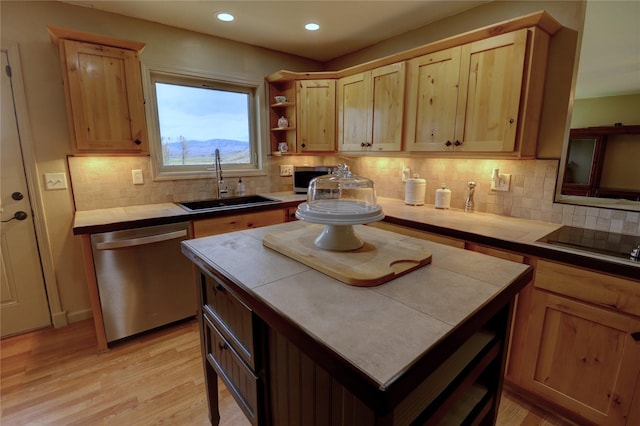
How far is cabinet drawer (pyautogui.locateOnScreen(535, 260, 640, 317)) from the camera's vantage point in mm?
1327

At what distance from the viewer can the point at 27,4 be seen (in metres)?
2.08

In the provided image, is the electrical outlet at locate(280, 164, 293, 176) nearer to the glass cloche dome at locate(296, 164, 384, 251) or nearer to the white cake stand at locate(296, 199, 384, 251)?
the glass cloche dome at locate(296, 164, 384, 251)

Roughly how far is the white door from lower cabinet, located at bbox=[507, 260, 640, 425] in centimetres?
333

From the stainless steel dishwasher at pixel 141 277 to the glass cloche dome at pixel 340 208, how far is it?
1.32 m

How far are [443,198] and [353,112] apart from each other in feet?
3.79

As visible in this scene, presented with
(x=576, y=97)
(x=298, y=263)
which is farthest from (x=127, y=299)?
(x=576, y=97)

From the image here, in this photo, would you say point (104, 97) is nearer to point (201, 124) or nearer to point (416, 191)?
point (201, 124)

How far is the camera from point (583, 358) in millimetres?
1495

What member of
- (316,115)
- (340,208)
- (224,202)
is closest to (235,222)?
(224,202)

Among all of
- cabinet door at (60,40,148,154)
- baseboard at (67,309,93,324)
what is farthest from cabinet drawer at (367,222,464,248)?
baseboard at (67,309,93,324)

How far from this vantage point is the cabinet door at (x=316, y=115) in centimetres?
302

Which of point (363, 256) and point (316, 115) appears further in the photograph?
point (316, 115)

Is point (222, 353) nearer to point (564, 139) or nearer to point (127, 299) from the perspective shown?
point (127, 299)

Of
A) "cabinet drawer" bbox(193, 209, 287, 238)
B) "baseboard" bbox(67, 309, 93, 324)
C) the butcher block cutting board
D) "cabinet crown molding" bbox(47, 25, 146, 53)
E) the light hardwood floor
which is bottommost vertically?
the light hardwood floor
